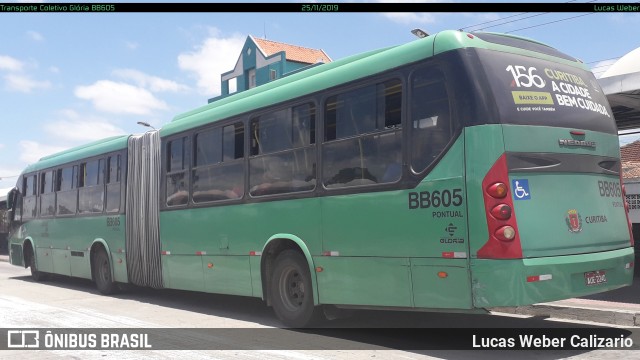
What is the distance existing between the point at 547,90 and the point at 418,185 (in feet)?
5.72

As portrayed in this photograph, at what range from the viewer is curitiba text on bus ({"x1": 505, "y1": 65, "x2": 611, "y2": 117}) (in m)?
6.29

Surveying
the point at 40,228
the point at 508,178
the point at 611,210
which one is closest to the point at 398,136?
the point at 508,178

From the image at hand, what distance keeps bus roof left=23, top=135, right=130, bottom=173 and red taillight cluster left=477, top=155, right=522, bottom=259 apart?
9.31m

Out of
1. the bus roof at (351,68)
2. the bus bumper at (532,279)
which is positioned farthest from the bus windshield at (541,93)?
the bus bumper at (532,279)

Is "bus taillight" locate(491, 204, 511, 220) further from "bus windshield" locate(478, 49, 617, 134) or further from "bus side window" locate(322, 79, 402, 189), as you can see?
"bus side window" locate(322, 79, 402, 189)

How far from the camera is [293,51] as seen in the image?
4488cm

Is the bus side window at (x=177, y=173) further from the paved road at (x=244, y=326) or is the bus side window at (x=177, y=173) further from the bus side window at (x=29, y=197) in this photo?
the bus side window at (x=29, y=197)

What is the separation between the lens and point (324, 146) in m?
7.88

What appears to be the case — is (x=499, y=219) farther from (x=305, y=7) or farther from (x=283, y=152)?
(x=283, y=152)

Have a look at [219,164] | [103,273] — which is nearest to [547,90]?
[219,164]

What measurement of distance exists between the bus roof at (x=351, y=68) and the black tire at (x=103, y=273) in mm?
4293

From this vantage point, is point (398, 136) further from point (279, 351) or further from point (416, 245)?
point (279, 351)

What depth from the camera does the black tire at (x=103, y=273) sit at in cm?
1327

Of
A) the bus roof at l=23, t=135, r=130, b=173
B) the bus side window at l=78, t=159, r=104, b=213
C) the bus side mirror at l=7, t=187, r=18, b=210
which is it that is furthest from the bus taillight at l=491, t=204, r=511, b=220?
the bus side mirror at l=7, t=187, r=18, b=210
